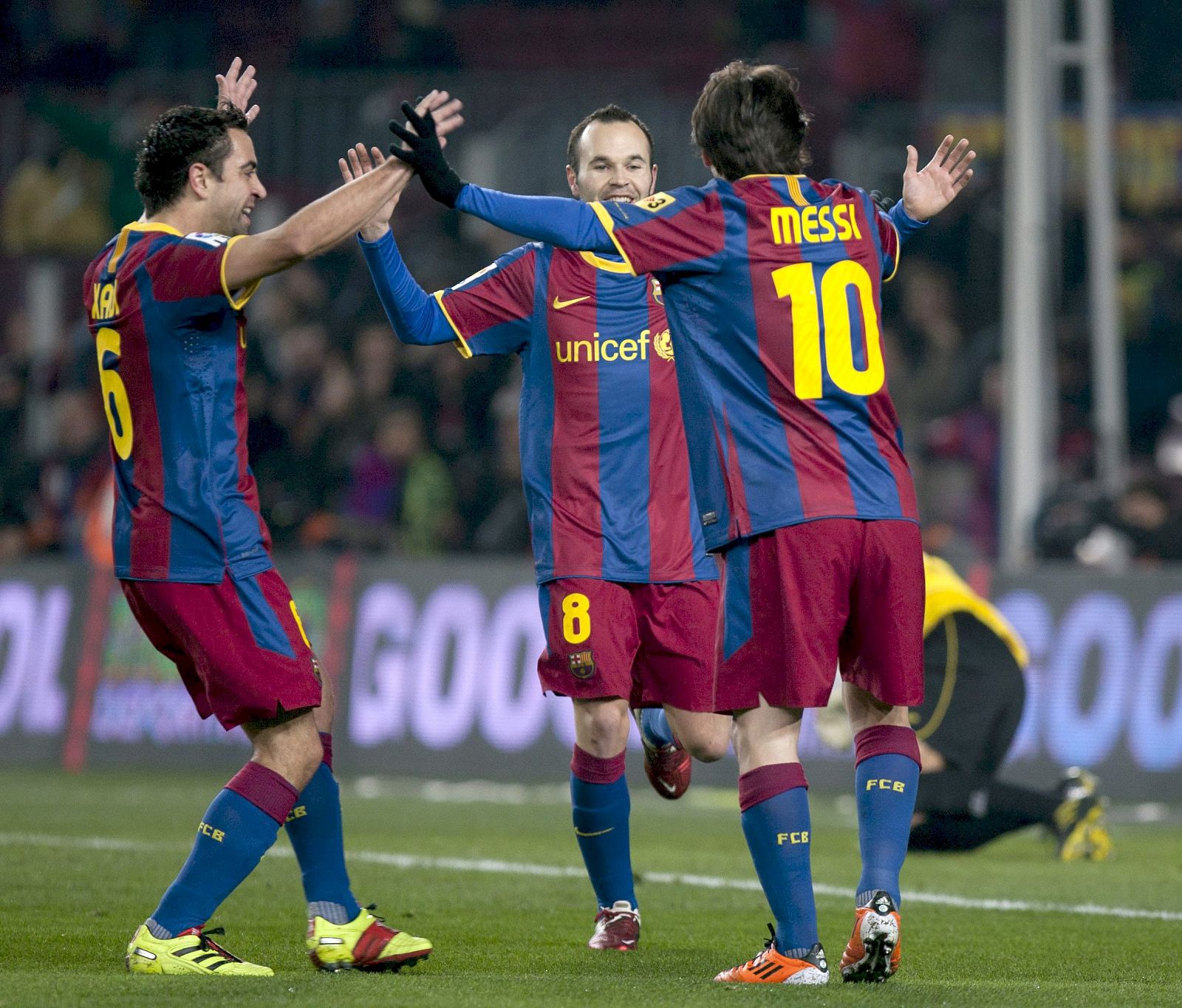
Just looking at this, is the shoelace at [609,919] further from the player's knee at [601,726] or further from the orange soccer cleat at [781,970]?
the orange soccer cleat at [781,970]

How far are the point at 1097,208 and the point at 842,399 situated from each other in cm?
978

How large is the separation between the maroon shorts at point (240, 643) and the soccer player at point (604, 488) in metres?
1.12

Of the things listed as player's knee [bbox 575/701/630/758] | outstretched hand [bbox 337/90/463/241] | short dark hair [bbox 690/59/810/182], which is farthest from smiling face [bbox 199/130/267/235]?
player's knee [bbox 575/701/630/758]

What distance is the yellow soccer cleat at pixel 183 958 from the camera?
188 inches

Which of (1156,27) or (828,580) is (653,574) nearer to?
(828,580)

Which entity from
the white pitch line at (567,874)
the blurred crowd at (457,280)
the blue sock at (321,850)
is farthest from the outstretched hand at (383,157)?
the blurred crowd at (457,280)

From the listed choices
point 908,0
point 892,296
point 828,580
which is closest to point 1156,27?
point 908,0

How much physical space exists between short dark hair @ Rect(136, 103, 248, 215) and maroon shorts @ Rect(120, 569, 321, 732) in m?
1.01

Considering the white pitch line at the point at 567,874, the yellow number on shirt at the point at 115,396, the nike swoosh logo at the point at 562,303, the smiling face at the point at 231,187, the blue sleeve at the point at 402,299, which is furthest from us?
the white pitch line at the point at 567,874

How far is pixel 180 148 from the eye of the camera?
16.6ft

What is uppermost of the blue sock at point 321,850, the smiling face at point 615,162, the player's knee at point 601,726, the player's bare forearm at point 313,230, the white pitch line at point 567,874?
the smiling face at point 615,162

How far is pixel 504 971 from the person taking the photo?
5.09 m

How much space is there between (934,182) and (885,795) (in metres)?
1.64

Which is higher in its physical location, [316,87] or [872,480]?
[316,87]
